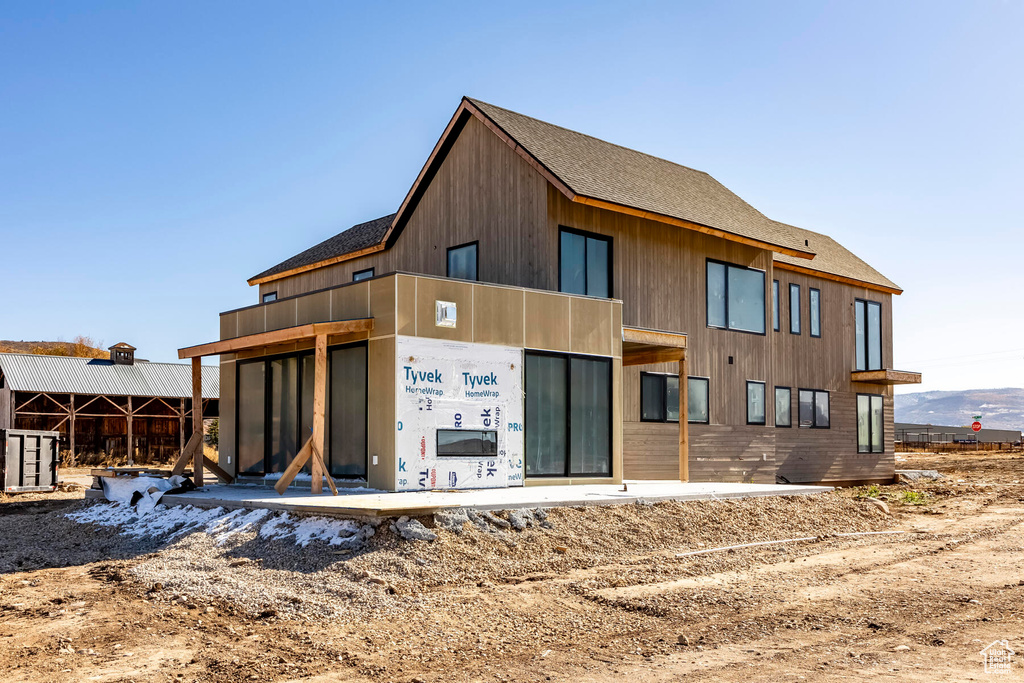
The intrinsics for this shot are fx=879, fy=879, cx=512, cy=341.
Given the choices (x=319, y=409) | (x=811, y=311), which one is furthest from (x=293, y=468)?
(x=811, y=311)

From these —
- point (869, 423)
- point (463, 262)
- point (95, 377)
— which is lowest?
point (869, 423)

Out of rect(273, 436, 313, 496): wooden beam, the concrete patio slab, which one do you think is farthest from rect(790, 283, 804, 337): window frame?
rect(273, 436, 313, 496): wooden beam

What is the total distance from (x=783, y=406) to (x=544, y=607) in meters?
15.9

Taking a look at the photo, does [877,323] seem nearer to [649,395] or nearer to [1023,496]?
[1023,496]

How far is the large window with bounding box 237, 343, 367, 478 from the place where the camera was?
47.4 feet

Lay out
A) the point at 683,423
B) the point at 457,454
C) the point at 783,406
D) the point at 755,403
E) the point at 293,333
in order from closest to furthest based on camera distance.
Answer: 1. the point at 293,333
2. the point at 457,454
3. the point at 683,423
4. the point at 755,403
5. the point at 783,406

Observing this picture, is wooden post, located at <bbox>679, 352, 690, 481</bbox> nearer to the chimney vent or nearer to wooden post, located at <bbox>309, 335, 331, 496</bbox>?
wooden post, located at <bbox>309, 335, 331, 496</bbox>

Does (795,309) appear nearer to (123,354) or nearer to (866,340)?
(866,340)

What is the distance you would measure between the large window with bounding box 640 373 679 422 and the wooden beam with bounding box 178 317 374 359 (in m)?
7.29

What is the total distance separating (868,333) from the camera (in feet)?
87.8

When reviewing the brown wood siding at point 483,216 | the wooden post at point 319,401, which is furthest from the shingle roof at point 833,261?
the wooden post at point 319,401

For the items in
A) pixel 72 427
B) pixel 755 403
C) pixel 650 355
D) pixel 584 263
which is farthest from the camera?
pixel 72 427

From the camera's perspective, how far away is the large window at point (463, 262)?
19.3 m

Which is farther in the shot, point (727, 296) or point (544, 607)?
point (727, 296)
